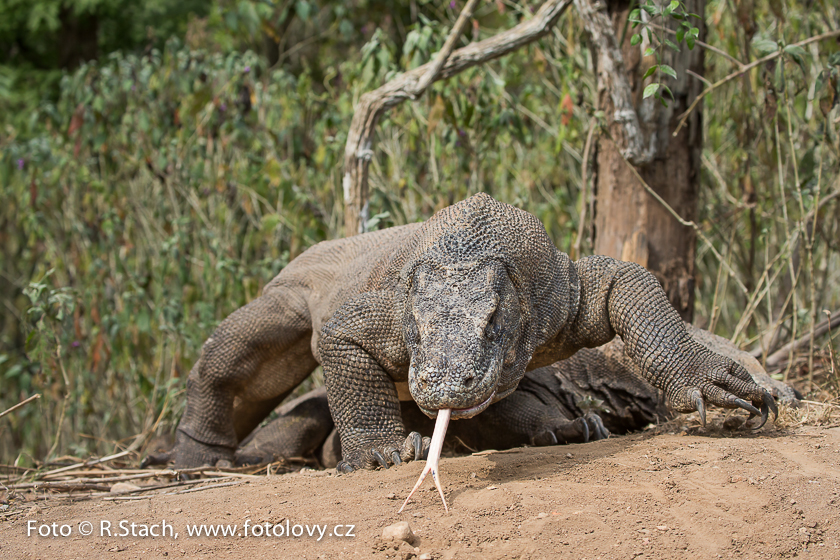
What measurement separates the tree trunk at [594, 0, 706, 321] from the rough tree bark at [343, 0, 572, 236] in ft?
1.39

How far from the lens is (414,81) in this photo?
470cm

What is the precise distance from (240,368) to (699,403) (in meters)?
2.36

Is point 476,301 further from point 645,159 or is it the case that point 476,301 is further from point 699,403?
point 645,159

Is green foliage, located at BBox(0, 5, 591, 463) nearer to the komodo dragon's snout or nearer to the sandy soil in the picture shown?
the komodo dragon's snout

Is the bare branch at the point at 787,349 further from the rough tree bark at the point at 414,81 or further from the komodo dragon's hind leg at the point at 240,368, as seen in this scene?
the komodo dragon's hind leg at the point at 240,368

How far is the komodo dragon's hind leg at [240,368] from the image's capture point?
4.08 meters

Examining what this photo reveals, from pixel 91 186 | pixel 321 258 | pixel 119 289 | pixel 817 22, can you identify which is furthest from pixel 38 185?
pixel 817 22

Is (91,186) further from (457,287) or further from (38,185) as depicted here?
(457,287)

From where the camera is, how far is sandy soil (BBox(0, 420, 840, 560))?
2002mm

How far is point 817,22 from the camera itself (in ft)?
18.3

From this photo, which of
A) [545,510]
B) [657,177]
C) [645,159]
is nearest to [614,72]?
[645,159]

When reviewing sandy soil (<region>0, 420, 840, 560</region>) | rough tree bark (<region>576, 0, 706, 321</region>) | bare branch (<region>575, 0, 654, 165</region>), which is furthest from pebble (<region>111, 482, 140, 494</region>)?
bare branch (<region>575, 0, 654, 165</region>)

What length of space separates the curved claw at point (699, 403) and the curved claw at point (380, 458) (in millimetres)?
1177

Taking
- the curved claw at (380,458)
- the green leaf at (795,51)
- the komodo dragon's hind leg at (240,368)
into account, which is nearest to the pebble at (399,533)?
the curved claw at (380,458)
